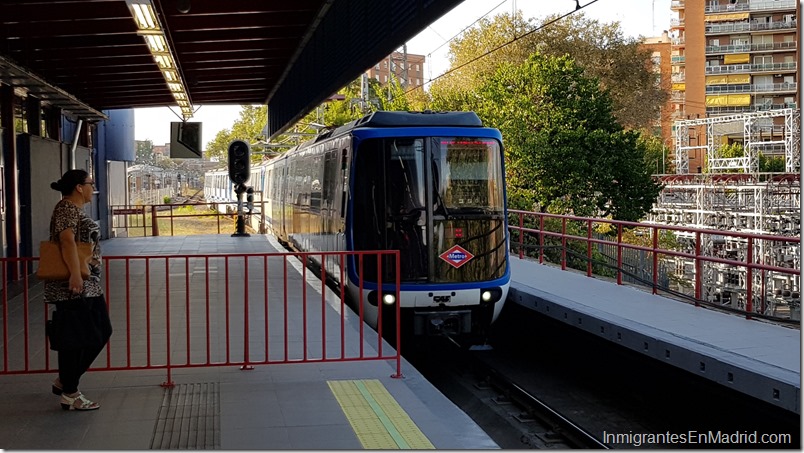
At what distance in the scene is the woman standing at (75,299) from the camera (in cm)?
675

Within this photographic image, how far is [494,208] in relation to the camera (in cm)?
1244

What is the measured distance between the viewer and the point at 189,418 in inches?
265

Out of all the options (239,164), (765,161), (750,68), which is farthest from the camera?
(750,68)

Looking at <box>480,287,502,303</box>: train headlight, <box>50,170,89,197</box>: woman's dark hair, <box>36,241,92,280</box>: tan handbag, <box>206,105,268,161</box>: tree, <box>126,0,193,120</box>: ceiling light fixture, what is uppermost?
<box>206,105,268,161</box>: tree

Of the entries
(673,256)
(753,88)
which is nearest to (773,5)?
(753,88)

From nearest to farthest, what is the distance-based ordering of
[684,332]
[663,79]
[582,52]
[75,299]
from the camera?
[75,299]
[684,332]
[582,52]
[663,79]

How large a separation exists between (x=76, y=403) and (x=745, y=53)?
1979 inches

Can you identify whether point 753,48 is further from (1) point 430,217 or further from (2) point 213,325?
(2) point 213,325

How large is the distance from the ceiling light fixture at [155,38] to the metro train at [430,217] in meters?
3.03

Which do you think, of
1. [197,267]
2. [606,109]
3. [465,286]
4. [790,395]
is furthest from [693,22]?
[790,395]

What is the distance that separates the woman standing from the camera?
675 centimetres

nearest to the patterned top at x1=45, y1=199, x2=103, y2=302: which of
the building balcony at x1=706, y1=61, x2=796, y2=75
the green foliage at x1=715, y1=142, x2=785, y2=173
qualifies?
the green foliage at x1=715, y1=142, x2=785, y2=173

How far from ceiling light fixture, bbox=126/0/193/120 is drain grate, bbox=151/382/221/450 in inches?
190

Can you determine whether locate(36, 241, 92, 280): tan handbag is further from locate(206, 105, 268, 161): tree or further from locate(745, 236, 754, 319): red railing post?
locate(206, 105, 268, 161): tree
